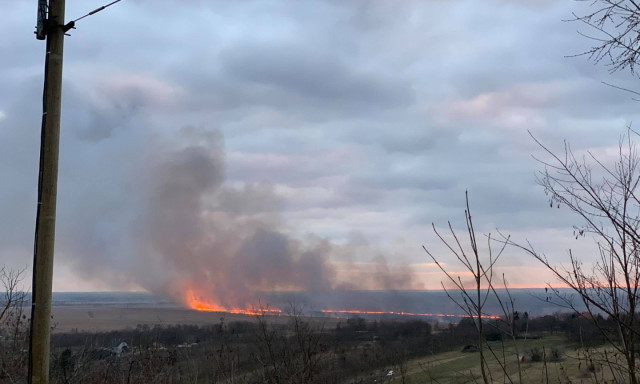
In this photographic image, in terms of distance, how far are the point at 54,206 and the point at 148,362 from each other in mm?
7002

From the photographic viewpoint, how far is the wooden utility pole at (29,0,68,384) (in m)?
4.47

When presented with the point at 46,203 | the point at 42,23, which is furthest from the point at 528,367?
the point at 42,23

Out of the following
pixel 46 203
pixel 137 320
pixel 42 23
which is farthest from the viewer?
pixel 137 320

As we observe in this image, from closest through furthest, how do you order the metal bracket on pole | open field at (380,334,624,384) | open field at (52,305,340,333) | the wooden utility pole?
open field at (380,334,624,384)
the wooden utility pole
the metal bracket on pole
open field at (52,305,340,333)

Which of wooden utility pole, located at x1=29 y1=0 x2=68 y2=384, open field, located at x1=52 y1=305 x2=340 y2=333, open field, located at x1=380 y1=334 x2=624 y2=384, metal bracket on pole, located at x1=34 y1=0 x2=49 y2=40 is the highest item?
metal bracket on pole, located at x1=34 y1=0 x2=49 y2=40

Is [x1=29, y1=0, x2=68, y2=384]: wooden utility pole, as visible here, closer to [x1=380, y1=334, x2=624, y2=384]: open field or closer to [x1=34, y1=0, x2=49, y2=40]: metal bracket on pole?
[x1=34, y1=0, x2=49, y2=40]: metal bracket on pole

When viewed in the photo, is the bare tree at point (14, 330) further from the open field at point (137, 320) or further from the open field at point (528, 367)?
the open field at point (528, 367)

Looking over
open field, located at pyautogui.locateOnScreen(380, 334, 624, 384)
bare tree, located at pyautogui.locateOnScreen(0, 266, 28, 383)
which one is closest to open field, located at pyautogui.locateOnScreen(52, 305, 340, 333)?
bare tree, located at pyautogui.locateOnScreen(0, 266, 28, 383)

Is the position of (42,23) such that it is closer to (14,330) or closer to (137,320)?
(14,330)

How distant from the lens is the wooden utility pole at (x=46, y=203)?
4.47 meters

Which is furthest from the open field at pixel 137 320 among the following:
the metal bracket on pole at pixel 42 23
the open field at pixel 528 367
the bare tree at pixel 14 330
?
the open field at pixel 528 367

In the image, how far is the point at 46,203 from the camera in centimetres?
460

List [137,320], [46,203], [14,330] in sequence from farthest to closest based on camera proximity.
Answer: [137,320], [14,330], [46,203]

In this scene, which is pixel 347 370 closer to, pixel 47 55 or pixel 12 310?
pixel 12 310
